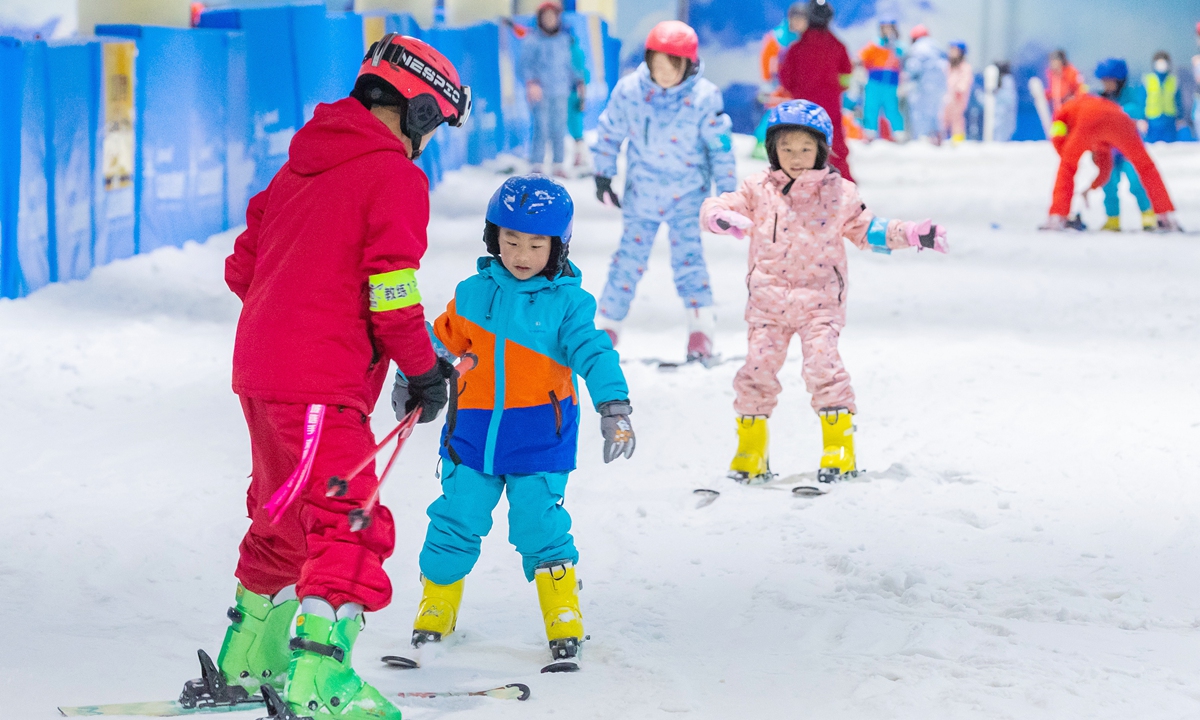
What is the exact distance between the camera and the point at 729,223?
211 inches

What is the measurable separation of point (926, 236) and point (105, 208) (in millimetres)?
5836

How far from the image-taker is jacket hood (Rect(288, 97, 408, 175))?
3.04m

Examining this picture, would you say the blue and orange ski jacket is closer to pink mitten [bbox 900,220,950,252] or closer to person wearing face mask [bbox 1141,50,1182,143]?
pink mitten [bbox 900,220,950,252]

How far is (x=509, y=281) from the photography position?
376cm

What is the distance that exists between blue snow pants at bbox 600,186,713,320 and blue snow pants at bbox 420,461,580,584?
4.12 meters

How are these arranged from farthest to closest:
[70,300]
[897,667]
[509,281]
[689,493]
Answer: [70,300]
[689,493]
[509,281]
[897,667]

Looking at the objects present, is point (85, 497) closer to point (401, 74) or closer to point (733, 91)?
point (401, 74)

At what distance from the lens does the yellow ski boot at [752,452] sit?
5.62 metres

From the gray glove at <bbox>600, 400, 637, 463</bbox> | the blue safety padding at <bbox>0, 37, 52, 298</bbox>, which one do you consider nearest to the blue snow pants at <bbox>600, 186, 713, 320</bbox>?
the blue safety padding at <bbox>0, 37, 52, 298</bbox>

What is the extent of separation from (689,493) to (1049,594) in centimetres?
169

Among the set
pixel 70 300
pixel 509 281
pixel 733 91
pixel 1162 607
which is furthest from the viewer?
pixel 733 91

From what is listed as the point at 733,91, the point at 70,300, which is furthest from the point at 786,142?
the point at 733,91

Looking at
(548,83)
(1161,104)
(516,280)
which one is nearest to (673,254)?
(516,280)

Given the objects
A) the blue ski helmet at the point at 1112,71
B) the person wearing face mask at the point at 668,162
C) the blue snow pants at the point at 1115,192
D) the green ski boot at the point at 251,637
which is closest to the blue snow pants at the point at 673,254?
the person wearing face mask at the point at 668,162
